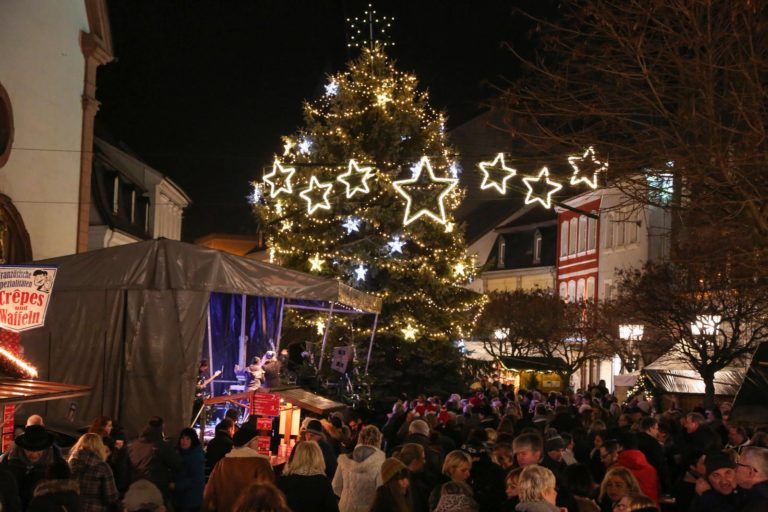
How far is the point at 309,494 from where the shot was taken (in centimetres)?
829

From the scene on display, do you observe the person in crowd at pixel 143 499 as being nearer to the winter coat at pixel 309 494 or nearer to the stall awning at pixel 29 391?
the winter coat at pixel 309 494

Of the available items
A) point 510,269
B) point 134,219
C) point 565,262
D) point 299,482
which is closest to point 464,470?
point 299,482

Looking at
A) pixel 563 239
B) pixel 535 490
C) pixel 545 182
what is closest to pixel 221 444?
pixel 535 490

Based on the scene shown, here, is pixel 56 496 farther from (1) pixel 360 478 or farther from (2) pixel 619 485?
(2) pixel 619 485

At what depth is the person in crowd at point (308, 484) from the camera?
827 centimetres

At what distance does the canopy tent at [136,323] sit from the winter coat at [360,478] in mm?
6143

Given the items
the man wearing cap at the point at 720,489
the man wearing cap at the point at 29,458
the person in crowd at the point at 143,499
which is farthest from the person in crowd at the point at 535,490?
the man wearing cap at the point at 29,458

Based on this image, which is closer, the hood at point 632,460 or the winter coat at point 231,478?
the winter coat at point 231,478

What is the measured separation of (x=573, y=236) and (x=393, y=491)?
51.2m

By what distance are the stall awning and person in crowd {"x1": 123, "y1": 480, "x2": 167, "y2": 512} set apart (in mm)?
2473

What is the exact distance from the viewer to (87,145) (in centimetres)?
2878

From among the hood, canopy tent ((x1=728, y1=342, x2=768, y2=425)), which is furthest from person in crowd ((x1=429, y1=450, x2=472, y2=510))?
canopy tent ((x1=728, y1=342, x2=768, y2=425))

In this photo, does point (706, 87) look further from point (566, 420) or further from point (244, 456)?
point (244, 456)

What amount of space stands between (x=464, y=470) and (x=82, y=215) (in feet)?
71.6
